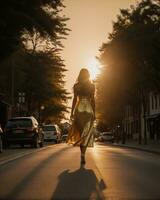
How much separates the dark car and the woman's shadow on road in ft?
64.2

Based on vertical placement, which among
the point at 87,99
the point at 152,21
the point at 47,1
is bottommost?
the point at 87,99

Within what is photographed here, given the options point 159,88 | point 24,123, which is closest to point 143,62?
point 159,88

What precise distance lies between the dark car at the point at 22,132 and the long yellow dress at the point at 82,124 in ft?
57.9

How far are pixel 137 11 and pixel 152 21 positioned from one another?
1171 mm

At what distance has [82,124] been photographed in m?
15.6

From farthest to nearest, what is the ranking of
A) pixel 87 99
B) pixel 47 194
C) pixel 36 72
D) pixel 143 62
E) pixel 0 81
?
pixel 36 72 < pixel 0 81 < pixel 143 62 < pixel 87 99 < pixel 47 194

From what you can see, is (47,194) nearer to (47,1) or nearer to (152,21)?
(47,1)

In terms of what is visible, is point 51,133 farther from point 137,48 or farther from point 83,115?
point 83,115

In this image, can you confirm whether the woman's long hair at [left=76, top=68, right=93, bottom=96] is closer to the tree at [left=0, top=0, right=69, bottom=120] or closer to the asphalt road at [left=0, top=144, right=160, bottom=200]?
the asphalt road at [left=0, top=144, right=160, bottom=200]

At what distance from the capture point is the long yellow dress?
51.3 feet

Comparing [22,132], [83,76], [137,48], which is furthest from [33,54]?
[83,76]

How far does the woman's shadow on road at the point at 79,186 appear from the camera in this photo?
32.2 ft

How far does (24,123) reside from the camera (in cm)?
3397

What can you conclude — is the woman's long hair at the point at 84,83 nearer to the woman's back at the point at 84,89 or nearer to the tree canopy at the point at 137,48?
the woman's back at the point at 84,89
